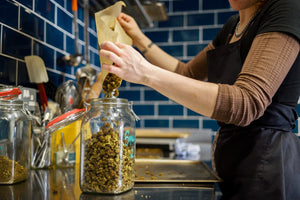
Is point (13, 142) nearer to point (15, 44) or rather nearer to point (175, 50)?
point (15, 44)

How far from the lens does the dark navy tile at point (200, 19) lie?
2.18 meters

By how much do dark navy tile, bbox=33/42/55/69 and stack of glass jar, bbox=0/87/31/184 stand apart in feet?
1.18

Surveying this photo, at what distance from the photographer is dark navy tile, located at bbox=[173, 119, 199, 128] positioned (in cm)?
219

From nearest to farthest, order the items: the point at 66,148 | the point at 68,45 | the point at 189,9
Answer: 1. the point at 66,148
2. the point at 68,45
3. the point at 189,9

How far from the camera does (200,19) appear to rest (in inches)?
86.7

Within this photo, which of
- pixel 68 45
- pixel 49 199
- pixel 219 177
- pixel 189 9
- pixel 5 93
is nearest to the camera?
pixel 49 199

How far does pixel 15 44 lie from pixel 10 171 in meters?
0.42

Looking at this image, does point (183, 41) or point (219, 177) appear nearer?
point (219, 177)

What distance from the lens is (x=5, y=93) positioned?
684 mm

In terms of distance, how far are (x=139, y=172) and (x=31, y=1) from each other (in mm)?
696

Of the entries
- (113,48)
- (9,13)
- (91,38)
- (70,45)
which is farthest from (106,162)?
(91,38)

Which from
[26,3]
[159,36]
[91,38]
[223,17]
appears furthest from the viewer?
[159,36]

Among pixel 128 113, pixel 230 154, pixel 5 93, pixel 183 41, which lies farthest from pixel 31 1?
pixel 183 41

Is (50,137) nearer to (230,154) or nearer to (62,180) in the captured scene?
(62,180)
